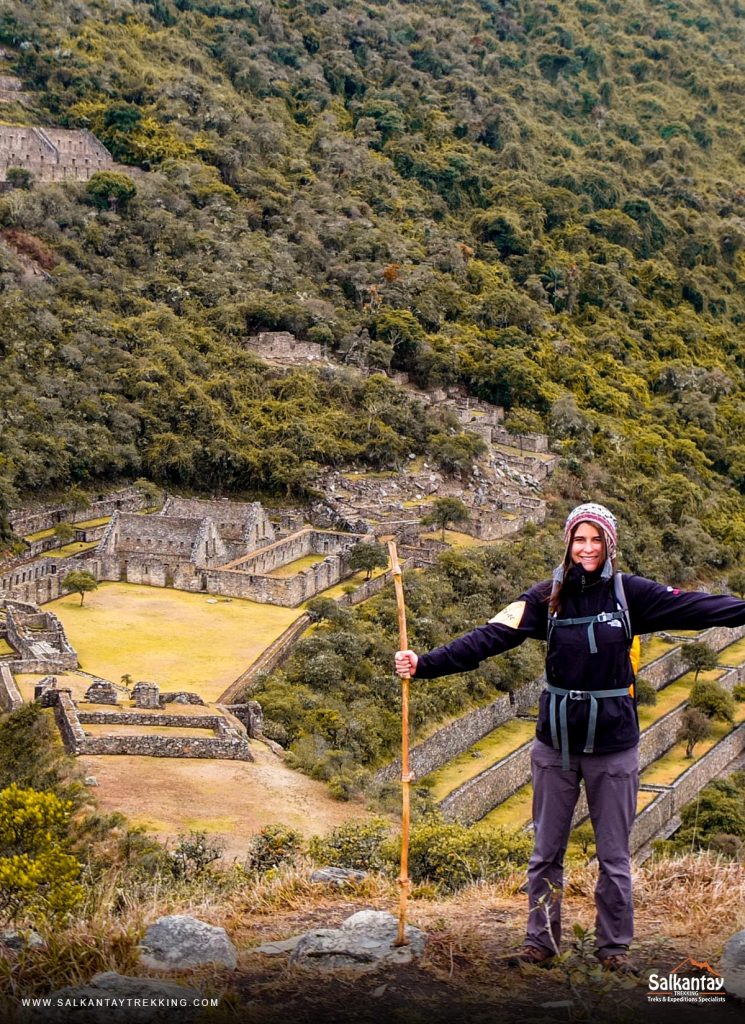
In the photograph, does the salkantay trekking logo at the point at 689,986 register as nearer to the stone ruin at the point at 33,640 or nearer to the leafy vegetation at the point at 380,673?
the leafy vegetation at the point at 380,673

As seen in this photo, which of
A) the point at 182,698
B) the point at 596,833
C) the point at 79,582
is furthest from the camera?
the point at 79,582

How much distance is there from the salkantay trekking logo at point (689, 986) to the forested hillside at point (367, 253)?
32.8 meters

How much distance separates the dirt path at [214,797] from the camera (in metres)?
17.8

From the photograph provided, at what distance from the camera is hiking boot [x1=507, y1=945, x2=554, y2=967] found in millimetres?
6801

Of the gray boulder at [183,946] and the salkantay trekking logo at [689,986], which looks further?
the gray boulder at [183,946]

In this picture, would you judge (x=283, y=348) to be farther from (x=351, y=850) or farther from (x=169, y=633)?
(x=351, y=850)

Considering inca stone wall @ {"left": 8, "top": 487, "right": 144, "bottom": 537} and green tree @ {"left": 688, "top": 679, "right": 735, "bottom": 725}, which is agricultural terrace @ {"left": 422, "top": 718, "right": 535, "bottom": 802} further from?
inca stone wall @ {"left": 8, "top": 487, "right": 144, "bottom": 537}

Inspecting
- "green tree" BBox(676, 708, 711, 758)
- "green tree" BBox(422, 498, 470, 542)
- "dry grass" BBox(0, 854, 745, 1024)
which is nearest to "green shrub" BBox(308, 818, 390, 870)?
"dry grass" BBox(0, 854, 745, 1024)

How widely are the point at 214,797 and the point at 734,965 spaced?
13.6m

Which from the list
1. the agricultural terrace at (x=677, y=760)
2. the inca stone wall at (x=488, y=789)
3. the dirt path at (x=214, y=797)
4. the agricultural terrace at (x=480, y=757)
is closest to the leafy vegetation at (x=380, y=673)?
the dirt path at (x=214, y=797)

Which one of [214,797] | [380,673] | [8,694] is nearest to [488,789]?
[380,673]

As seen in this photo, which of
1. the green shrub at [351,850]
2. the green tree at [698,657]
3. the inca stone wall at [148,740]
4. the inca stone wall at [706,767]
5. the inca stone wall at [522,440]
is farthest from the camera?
the inca stone wall at [522,440]

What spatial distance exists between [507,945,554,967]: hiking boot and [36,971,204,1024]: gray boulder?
66.0 inches

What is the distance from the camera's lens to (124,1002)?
6.26 meters
